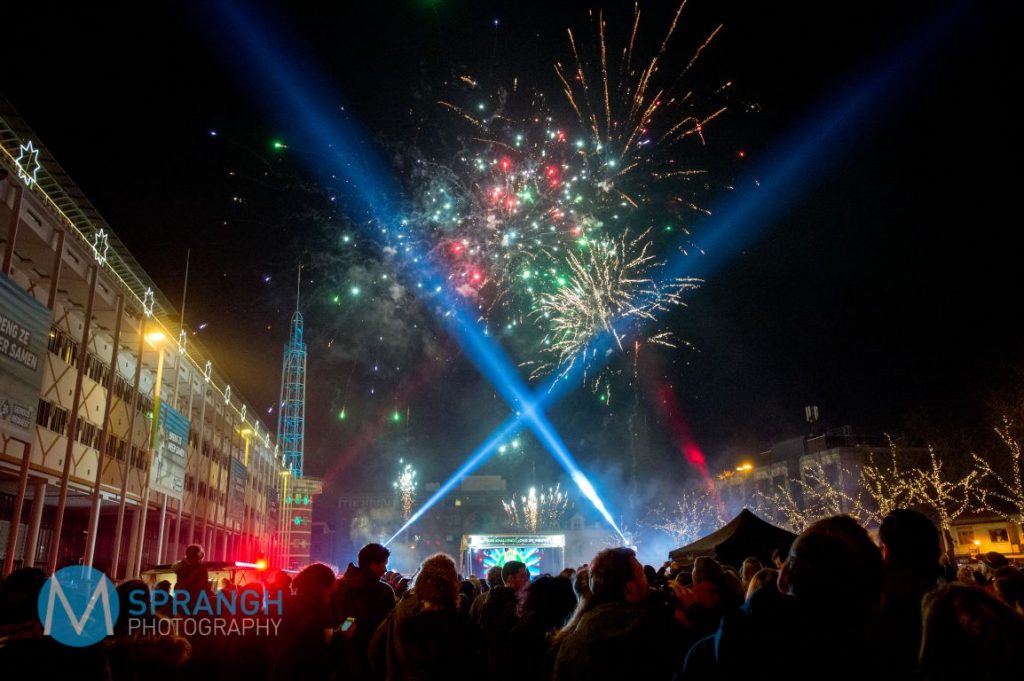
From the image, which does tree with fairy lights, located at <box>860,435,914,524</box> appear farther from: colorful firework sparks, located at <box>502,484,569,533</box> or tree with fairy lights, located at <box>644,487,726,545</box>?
colorful firework sparks, located at <box>502,484,569,533</box>

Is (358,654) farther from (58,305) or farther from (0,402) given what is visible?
(58,305)

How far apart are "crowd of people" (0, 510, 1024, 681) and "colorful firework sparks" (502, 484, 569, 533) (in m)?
80.6

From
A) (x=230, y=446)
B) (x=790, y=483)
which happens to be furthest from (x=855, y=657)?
(x=790, y=483)

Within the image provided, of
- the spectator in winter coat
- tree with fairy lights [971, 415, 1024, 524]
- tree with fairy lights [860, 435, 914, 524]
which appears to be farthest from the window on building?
tree with fairy lights [860, 435, 914, 524]

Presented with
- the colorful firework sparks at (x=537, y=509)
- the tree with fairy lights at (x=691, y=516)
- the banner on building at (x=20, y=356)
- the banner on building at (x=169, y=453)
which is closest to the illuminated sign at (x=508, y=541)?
the banner on building at (x=169, y=453)

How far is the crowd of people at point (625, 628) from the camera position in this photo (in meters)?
2.37

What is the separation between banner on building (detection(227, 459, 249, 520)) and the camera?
119 ft

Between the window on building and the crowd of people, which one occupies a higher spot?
the window on building

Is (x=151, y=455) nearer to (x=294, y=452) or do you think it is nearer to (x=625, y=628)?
(x=625, y=628)

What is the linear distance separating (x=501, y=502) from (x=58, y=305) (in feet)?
257

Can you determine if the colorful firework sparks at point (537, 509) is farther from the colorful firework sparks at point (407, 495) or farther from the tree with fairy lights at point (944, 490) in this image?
the tree with fairy lights at point (944, 490)

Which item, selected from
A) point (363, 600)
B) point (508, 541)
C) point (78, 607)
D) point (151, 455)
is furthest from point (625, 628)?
point (508, 541)

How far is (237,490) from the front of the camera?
37688 millimetres

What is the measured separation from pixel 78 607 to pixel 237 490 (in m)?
36.3
